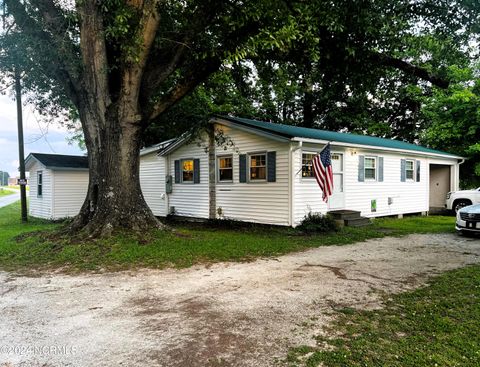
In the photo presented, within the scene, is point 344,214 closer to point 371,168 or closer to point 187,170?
point 371,168

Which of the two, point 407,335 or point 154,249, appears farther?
point 154,249

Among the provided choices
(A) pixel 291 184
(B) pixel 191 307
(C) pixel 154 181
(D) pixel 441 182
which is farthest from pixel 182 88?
(D) pixel 441 182

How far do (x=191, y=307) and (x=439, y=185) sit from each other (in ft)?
59.4

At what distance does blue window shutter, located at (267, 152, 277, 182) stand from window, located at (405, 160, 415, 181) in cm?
737

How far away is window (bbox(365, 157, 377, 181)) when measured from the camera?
43.3 feet

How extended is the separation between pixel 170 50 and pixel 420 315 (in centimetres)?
835

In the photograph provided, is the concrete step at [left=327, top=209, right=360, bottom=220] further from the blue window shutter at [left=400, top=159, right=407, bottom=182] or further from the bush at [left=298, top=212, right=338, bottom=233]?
the blue window shutter at [left=400, top=159, right=407, bottom=182]

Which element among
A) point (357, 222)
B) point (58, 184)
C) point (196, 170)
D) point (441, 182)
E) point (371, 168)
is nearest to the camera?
point (357, 222)

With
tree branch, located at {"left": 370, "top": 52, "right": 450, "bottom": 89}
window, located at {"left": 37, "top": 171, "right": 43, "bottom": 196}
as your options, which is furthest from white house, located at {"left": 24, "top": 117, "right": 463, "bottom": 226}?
window, located at {"left": 37, "top": 171, "right": 43, "bottom": 196}

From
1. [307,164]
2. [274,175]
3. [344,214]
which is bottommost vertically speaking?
[344,214]

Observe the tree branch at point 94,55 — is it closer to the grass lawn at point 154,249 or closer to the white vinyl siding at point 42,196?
the grass lawn at point 154,249

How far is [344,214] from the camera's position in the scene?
37.5 ft

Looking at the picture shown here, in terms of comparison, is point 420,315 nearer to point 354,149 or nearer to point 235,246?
point 235,246

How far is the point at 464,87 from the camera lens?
58.4ft
